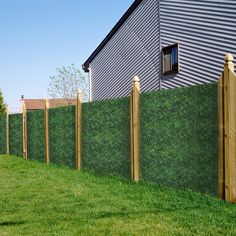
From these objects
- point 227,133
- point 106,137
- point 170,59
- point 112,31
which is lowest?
point 106,137

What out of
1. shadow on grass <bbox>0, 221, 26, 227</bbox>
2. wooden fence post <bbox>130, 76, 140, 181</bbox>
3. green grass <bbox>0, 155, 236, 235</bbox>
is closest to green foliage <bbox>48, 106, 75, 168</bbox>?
green grass <bbox>0, 155, 236, 235</bbox>

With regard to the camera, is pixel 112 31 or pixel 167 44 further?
pixel 112 31

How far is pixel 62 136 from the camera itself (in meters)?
14.8

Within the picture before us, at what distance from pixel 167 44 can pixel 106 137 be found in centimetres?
595

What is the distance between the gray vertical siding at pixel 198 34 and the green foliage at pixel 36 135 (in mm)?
5233

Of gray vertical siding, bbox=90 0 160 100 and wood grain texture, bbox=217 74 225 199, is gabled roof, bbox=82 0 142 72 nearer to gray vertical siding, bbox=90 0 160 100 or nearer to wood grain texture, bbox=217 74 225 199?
gray vertical siding, bbox=90 0 160 100

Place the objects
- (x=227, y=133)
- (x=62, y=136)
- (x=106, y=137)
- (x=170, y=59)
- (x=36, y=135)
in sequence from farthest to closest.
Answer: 1. (x=36, y=135)
2. (x=170, y=59)
3. (x=62, y=136)
4. (x=106, y=137)
5. (x=227, y=133)

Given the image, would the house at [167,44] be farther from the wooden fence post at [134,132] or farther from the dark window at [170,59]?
the wooden fence post at [134,132]

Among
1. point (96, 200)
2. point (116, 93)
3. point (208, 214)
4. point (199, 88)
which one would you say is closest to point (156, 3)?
point (116, 93)

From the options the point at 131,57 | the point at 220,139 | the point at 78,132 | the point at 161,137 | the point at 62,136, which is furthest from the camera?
the point at 131,57

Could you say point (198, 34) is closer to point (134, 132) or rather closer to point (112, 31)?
point (134, 132)

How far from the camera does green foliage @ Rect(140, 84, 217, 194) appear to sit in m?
7.84

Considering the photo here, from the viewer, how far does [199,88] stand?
818 centimetres

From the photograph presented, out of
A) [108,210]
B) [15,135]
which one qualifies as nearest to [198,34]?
[108,210]
